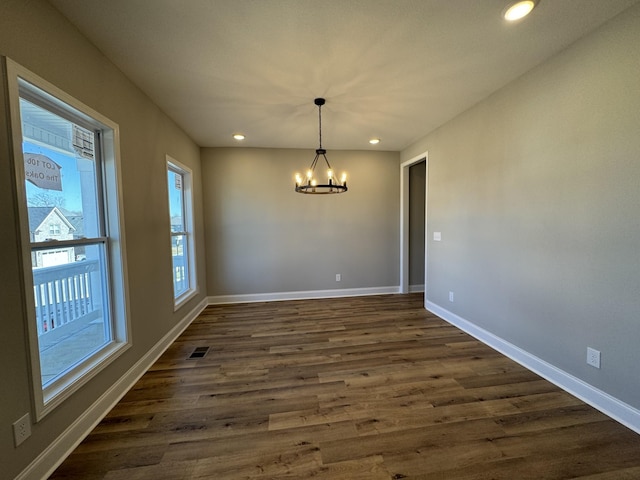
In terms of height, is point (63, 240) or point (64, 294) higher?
point (63, 240)

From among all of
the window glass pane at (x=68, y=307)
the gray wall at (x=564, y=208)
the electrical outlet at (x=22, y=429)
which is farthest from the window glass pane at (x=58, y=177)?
the gray wall at (x=564, y=208)

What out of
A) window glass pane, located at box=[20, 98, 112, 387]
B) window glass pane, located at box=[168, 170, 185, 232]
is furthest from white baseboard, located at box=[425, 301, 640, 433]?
window glass pane, located at box=[168, 170, 185, 232]

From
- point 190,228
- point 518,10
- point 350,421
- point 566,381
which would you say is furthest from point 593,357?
point 190,228

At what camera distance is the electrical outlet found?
4.05 feet

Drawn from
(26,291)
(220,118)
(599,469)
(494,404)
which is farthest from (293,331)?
(220,118)

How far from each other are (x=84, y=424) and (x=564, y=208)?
3837mm

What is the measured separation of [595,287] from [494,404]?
3.73ft

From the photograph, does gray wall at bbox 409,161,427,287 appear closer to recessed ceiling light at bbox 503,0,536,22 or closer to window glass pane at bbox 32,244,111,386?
recessed ceiling light at bbox 503,0,536,22

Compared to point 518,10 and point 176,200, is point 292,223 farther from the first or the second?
point 518,10

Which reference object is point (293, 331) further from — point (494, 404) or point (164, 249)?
point (494, 404)

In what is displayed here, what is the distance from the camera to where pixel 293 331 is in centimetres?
324

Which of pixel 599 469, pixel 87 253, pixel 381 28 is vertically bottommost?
pixel 599 469

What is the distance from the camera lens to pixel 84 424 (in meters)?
1.66

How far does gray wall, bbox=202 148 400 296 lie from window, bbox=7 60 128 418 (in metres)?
2.32
